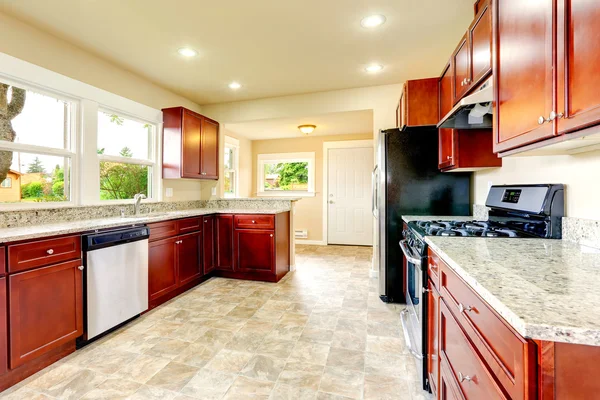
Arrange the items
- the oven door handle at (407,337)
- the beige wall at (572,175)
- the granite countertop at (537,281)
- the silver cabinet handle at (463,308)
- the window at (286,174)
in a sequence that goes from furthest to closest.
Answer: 1. the window at (286,174)
2. the oven door handle at (407,337)
3. the beige wall at (572,175)
4. the silver cabinet handle at (463,308)
5. the granite countertop at (537,281)

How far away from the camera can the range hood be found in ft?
4.49

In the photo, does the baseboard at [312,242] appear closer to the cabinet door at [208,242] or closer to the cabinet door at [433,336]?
the cabinet door at [208,242]

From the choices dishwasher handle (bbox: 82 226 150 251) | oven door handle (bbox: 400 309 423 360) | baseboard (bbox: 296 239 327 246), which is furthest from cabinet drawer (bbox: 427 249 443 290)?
baseboard (bbox: 296 239 327 246)

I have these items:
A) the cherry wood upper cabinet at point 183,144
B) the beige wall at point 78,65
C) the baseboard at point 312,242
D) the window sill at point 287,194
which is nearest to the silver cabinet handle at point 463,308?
the cherry wood upper cabinet at point 183,144

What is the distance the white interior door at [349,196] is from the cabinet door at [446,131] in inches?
122

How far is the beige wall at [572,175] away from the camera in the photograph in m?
1.23

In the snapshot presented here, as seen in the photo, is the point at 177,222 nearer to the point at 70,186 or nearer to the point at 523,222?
the point at 70,186

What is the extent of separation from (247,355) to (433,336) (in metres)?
1.21

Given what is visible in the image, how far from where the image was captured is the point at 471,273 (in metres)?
0.86

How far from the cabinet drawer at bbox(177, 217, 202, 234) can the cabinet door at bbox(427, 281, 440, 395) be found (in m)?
2.52

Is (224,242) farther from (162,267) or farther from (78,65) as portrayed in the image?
(78,65)

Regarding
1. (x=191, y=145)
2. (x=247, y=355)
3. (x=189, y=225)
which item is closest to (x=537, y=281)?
(x=247, y=355)

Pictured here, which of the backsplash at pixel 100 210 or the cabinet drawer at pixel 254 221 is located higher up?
the backsplash at pixel 100 210

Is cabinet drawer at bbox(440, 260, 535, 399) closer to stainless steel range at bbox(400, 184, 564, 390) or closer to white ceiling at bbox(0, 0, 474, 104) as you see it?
stainless steel range at bbox(400, 184, 564, 390)
